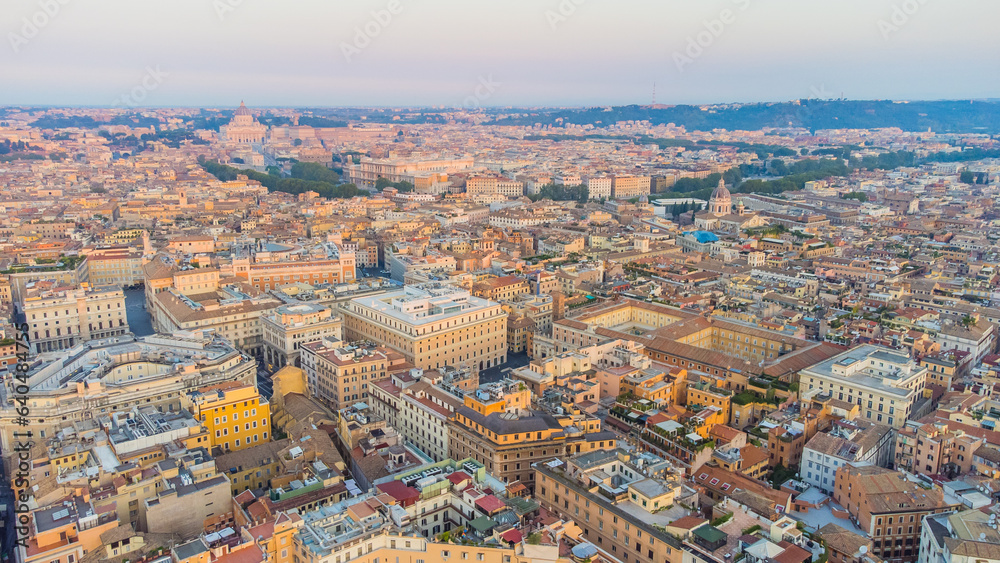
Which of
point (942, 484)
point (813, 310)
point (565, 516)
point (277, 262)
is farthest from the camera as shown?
point (277, 262)

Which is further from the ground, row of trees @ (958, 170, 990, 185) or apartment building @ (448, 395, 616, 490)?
row of trees @ (958, 170, 990, 185)

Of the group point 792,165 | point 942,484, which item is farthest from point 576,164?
point 942,484

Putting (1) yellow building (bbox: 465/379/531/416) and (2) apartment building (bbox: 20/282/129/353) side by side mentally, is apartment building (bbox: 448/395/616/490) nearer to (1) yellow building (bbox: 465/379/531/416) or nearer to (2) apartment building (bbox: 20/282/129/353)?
(1) yellow building (bbox: 465/379/531/416)

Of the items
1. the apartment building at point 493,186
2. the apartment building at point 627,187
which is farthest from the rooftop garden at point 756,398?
the apartment building at point 627,187

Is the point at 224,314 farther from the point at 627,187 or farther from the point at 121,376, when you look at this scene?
the point at 627,187

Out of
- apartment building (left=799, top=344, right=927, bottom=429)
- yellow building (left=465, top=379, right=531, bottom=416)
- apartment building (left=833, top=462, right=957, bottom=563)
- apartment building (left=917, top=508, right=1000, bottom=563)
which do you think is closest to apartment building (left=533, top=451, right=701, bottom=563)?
yellow building (left=465, top=379, right=531, bottom=416)

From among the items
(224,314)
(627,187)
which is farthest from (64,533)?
(627,187)

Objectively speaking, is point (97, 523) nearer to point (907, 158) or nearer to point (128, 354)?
point (128, 354)
